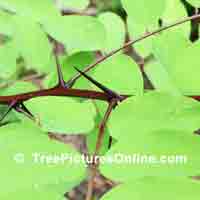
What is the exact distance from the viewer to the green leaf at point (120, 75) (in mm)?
779

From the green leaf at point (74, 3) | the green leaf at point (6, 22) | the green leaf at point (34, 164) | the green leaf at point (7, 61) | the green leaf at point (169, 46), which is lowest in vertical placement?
the green leaf at point (34, 164)

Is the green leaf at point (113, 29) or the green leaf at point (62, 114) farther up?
the green leaf at point (113, 29)

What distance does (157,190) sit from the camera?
530mm

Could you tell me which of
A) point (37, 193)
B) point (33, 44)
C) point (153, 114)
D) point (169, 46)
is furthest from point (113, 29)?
point (37, 193)

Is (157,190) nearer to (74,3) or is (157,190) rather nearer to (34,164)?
(34,164)

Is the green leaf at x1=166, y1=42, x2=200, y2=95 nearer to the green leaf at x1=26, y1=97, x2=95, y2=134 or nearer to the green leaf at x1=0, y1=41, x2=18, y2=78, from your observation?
the green leaf at x1=26, y1=97, x2=95, y2=134

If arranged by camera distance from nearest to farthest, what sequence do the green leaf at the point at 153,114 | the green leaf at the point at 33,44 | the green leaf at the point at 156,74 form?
the green leaf at the point at 153,114 → the green leaf at the point at 33,44 → the green leaf at the point at 156,74

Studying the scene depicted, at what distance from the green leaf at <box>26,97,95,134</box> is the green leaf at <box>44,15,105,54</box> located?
Result: 19cm

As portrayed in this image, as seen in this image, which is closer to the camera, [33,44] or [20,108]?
[20,108]

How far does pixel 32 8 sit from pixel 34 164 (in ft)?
1.06

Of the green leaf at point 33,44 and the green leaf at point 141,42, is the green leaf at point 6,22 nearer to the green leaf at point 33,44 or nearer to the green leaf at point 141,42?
the green leaf at point 33,44

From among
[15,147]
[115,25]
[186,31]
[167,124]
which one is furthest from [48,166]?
[115,25]

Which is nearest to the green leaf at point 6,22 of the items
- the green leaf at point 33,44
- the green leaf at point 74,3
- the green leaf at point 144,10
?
the green leaf at point 33,44

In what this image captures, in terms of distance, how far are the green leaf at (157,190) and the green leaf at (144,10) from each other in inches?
12.4
